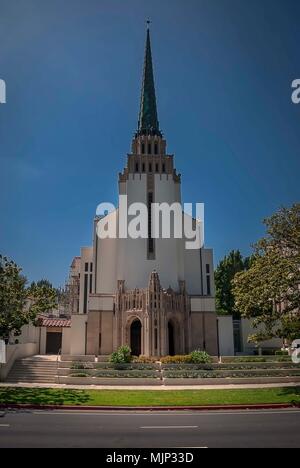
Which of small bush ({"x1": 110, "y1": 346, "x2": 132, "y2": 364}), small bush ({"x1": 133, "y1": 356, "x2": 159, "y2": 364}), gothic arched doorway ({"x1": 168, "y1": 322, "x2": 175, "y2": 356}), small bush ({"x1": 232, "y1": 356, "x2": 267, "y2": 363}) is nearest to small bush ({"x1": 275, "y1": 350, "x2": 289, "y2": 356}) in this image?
small bush ({"x1": 232, "y1": 356, "x2": 267, "y2": 363})

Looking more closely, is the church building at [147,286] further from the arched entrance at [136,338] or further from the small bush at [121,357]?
the small bush at [121,357]

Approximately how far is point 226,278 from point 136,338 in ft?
81.8

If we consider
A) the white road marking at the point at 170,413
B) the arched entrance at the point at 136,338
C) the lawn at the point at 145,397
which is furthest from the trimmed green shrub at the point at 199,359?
the white road marking at the point at 170,413

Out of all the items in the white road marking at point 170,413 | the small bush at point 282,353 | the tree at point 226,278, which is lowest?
the white road marking at point 170,413

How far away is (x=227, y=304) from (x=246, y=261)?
1089 cm

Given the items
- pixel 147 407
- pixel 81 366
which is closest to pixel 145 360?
pixel 81 366

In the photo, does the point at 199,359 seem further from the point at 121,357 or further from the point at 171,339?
the point at 171,339

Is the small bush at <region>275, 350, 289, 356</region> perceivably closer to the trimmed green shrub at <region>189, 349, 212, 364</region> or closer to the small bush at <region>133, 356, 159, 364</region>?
the trimmed green shrub at <region>189, 349, 212, 364</region>

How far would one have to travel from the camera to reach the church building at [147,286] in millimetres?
36594

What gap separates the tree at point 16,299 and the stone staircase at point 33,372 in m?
4.14

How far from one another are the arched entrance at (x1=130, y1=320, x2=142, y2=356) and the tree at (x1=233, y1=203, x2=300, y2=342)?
1435 centimetres

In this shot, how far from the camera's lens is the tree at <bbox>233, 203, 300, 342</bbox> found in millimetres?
22812
